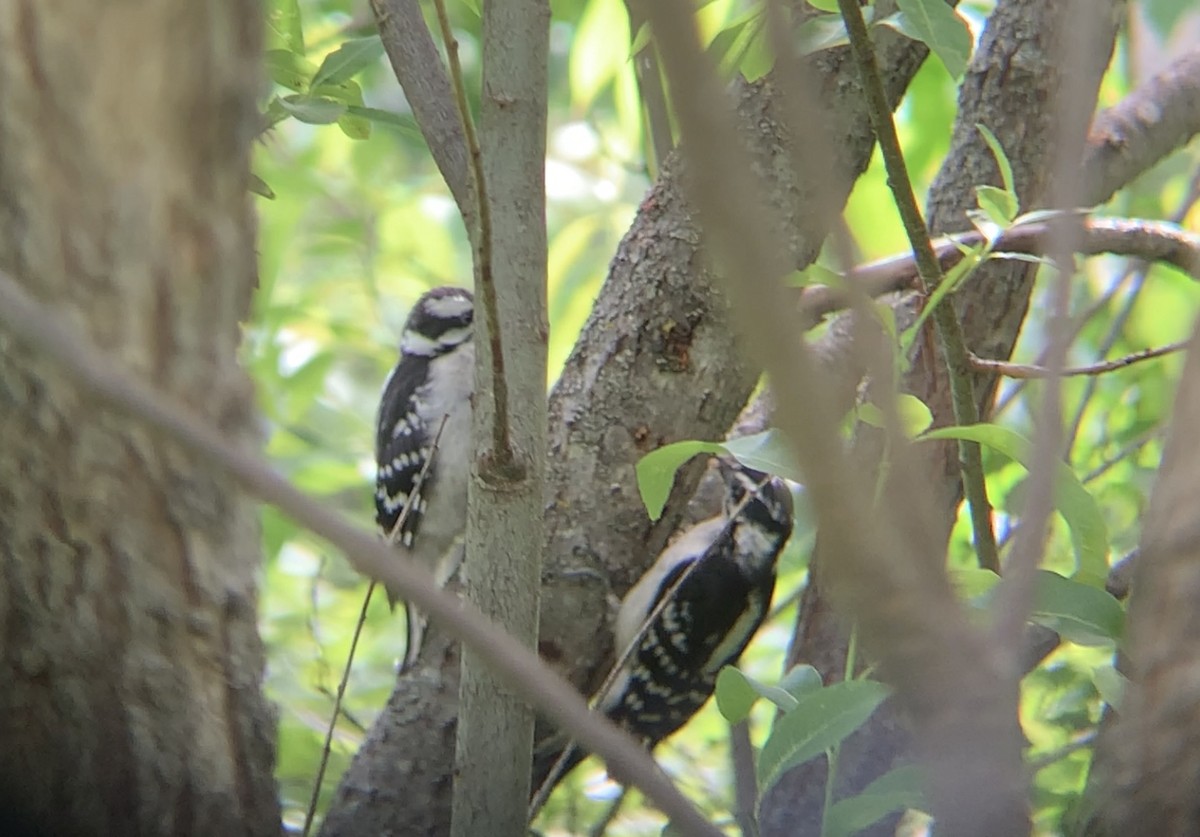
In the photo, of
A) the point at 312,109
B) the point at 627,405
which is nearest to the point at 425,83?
the point at 312,109

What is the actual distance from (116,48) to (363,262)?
221 centimetres

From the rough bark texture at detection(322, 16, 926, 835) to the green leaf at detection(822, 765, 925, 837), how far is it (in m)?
0.73

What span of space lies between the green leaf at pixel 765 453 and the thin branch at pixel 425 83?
1.37ft

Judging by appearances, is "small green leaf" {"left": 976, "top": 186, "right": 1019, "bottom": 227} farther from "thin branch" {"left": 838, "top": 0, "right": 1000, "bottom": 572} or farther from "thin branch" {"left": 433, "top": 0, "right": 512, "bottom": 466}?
"thin branch" {"left": 433, "top": 0, "right": 512, "bottom": 466}

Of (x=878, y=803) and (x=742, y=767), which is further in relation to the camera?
(x=742, y=767)

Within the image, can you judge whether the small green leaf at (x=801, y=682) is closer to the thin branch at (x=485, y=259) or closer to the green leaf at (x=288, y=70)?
the thin branch at (x=485, y=259)

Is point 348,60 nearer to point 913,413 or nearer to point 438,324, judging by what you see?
point 913,413

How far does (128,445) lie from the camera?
41.4 inches

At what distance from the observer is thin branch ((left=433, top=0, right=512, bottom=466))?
1.17 metres

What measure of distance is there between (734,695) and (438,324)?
2.31m

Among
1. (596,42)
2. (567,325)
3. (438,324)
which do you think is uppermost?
(438,324)

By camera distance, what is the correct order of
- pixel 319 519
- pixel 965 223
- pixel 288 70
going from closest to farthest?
pixel 319 519, pixel 288 70, pixel 965 223

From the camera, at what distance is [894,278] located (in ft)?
6.81

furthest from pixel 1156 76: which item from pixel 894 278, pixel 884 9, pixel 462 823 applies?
pixel 462 823
